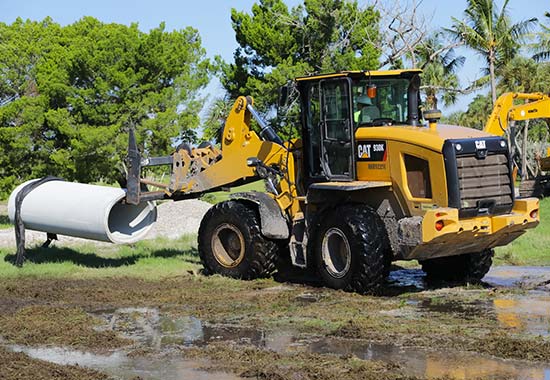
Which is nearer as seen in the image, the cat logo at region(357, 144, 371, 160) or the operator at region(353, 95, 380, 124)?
the cat logo at region(357, 144, 371, 160)

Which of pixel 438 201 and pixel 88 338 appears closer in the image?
pixel 88 338

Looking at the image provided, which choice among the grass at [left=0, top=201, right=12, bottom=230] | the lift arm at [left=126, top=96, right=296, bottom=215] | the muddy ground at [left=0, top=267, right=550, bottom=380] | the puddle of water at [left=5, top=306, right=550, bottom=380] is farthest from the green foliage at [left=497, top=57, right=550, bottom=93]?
the puddle of water at [left=5, top=306, right=550, bottom=380]

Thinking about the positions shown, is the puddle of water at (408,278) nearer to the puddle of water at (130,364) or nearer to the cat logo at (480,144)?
the cat logo at (480,144)

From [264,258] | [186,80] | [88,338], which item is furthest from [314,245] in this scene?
[186,80]

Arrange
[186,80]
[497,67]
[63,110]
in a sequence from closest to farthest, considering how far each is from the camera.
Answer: [63,110]
[186,80]
[497,67]

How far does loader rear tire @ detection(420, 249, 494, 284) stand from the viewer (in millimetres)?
13172

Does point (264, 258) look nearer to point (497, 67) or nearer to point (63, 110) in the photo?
point (63, 110)

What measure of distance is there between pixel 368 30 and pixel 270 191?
25804 mm

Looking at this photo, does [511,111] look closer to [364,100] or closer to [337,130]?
[364,100]

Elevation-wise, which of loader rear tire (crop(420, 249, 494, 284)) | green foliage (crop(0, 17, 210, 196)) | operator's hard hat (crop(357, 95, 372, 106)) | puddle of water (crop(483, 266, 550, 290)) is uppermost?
green foliage (crop(0, 17, 210, 196))

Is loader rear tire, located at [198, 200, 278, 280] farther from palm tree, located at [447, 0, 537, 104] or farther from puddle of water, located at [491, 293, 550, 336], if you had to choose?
palm tree, located at [447, 0, 537, 104]

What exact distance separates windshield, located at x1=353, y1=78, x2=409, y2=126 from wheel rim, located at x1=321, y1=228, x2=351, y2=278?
63.9 inches

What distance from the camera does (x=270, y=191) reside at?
45.9 ft

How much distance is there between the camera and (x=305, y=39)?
38.3 metres
